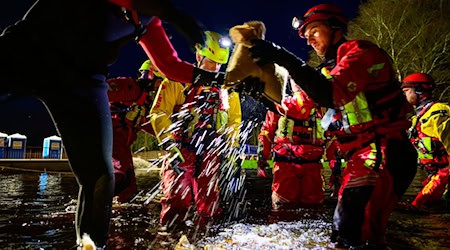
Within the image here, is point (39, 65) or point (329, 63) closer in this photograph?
point (39, 65)

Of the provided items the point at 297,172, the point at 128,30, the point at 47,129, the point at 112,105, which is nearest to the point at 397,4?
the point at 297,172

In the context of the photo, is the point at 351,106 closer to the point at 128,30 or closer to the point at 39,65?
the point at 128,30

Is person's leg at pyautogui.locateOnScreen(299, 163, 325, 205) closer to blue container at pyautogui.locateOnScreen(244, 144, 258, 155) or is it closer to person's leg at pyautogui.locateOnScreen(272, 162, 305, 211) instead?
person's leg at pyautogui.locateOnScreen(272, 162, 305, 211)

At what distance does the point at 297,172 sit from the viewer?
5852mm

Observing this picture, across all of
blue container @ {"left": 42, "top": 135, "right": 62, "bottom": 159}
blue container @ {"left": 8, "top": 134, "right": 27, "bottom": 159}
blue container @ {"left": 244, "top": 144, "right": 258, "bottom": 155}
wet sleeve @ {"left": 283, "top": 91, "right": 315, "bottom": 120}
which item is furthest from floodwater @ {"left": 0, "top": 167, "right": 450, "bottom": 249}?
blue container @ {"left": 244, "top": 144, "right": 258, "bottom": 155}

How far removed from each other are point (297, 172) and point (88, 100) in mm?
4268

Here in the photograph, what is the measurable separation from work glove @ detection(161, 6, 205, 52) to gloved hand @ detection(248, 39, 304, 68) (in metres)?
0.43

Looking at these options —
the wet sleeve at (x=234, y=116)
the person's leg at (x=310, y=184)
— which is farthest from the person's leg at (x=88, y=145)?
the person's leg at (x=310, y=184)

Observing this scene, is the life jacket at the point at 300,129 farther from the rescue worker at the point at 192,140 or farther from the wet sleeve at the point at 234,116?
the rescue worker at the point at 192,140

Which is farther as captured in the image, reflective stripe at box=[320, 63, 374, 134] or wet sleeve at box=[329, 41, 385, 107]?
reflective stripe at box=[320, 63, 374, 134]

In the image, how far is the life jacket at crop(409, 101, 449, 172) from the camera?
642 cm

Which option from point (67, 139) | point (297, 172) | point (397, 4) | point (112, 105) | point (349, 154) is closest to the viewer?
point (67, 139)

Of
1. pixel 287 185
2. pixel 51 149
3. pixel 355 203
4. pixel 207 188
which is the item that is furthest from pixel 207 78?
pixel 51 149

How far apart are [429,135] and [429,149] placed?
11.1 inches
